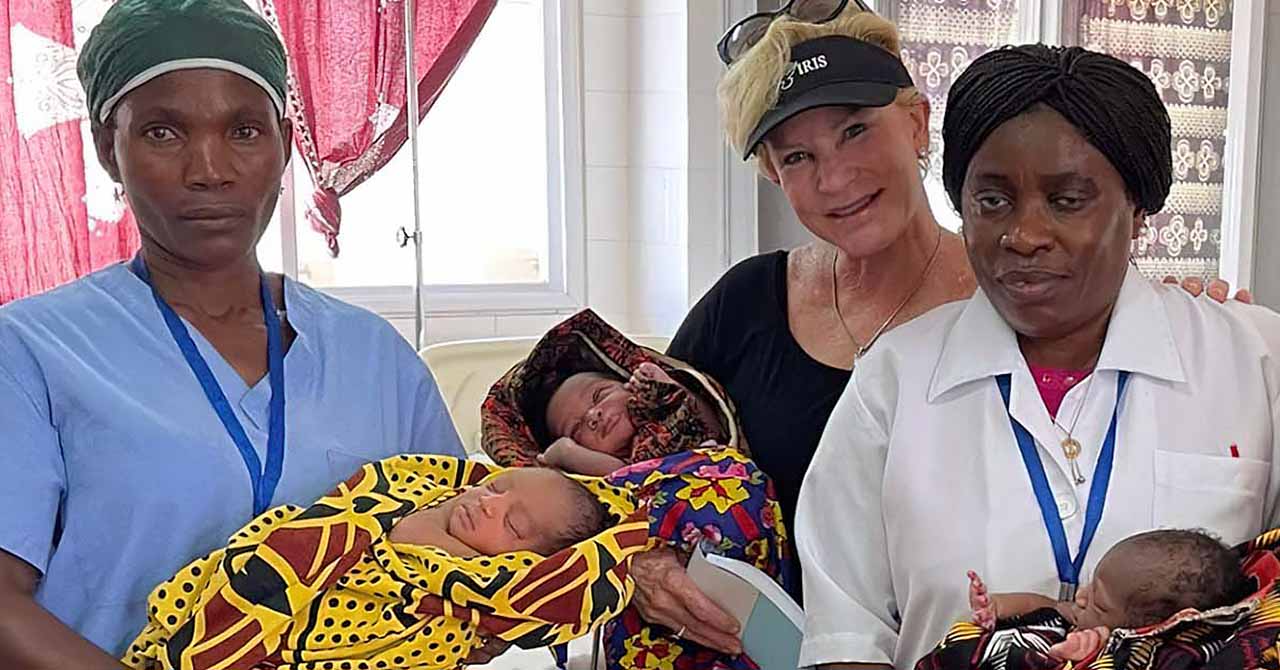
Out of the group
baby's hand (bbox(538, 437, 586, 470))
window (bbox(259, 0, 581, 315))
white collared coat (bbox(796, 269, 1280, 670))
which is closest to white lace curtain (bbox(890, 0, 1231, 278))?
window (bbox(259, 0, 581, 315))

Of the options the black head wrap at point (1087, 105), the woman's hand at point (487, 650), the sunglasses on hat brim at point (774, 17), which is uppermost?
the sunglasses on hat brim at point (774, 17)

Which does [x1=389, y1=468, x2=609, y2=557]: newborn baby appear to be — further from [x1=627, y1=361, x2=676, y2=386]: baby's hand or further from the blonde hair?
the blonde hair

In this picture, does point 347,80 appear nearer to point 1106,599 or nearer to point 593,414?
point 593,414

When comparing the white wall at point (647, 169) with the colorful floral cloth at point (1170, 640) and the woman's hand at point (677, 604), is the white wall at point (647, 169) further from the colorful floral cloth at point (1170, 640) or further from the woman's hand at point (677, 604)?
the colorful floral cloth at point (1170, 640)

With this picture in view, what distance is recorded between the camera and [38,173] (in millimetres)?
2979

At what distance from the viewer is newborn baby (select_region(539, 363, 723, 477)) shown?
1.73m

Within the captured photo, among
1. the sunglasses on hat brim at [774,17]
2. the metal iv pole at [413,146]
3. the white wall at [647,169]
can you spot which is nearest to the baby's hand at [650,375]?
the sunglasses on hat brim at [774,17]

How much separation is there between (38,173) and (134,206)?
200cm

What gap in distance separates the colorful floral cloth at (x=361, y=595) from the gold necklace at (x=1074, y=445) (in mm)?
486

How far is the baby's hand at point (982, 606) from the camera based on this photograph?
45.6 inches

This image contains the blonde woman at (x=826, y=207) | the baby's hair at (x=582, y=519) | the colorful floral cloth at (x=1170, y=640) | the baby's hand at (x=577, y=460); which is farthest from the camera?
the baby's hand at (x=577, y=460)

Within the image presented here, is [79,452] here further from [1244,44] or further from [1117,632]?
[1244,44]


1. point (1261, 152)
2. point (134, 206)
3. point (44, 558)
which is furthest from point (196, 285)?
point (1261, 152)

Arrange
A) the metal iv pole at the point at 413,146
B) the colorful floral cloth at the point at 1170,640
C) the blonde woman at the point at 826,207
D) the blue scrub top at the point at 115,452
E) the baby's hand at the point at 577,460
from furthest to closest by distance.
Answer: the metal iv pole at the point at 413,146 < the baby's hand at the point at 577,460 < the blonde woman at the point at 826,207 < the blue scrub top at the point at 115,452 < the colorful floral cloth at the point at 1170,640
